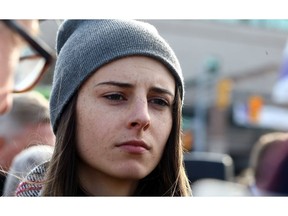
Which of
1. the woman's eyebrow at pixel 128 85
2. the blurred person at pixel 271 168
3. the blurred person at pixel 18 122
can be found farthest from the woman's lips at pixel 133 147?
the blurred person at pixel 271 168

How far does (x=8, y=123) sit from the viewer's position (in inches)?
84.7

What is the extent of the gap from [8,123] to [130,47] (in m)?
0.97

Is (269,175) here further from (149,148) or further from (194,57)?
(194,57)

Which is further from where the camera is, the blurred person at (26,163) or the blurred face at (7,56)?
the blurred face at (7,56)

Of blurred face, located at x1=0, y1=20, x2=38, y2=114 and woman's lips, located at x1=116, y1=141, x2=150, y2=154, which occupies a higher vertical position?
blurred face, located at x1=0, y1=20, x2=38, y2=114

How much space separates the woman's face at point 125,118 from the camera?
123 centimetres

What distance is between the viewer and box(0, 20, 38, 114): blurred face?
161cm

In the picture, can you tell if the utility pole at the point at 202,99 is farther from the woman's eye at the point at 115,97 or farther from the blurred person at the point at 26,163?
the woman's eye at the point at 115,97

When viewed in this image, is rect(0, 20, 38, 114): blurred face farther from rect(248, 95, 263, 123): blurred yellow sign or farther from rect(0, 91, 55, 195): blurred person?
rect(248, 95, 263, 123): blurred yellow sign

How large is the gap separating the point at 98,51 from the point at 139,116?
0.59ft

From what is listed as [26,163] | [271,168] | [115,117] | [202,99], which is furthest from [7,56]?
[202,99]

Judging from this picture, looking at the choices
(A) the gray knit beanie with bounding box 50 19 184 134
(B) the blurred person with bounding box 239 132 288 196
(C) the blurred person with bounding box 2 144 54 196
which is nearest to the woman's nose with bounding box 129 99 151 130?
(A) the gray knit beanie with bounding box 50 19 184 134
